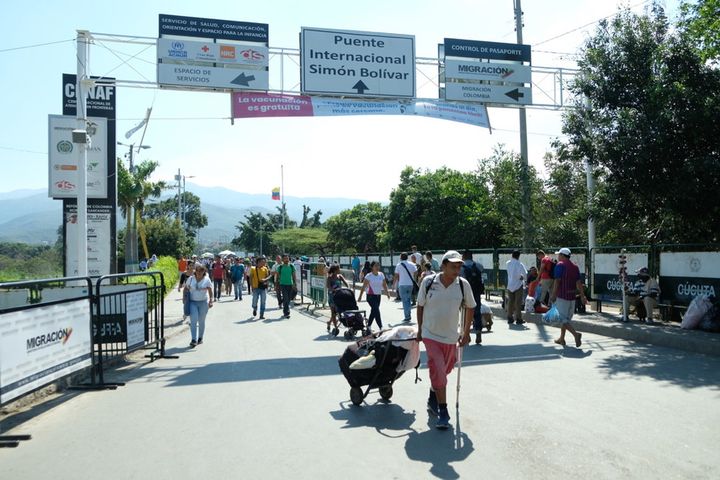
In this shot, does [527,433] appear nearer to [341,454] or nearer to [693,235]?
[341,454]

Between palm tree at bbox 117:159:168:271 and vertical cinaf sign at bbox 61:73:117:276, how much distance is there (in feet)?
54.6

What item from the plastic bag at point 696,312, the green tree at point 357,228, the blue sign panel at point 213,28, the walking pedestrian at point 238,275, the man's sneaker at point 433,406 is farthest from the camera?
the green tree at point 357,228

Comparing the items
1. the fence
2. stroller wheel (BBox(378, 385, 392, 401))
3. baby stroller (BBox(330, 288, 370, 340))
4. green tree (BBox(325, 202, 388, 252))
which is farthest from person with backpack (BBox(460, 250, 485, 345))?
green tree (BBox(325, 202, 388, 252))

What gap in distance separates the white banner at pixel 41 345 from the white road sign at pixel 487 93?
1157 cm

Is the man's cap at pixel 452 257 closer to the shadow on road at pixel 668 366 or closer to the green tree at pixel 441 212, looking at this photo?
the shadow on road at pixel 668 366

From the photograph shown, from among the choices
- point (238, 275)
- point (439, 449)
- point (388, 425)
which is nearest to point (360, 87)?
point (388, 425)

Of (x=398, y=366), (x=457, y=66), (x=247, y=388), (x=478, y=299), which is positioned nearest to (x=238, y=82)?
(x=457, y=66)

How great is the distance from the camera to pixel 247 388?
7.85 meters

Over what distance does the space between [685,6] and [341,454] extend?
12709 millimetres

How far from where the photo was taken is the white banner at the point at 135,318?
9070 millimetres

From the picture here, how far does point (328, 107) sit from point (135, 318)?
7797 millimetres

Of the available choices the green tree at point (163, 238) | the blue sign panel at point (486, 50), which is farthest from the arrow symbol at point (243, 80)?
the green tree at point (163, 238)

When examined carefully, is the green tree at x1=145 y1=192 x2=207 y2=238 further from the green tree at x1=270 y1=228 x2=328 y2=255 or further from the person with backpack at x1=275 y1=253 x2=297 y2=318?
the person with backpack at x1=275 y1=253 x2=297 y2=318

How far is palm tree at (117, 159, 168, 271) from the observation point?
3725 centimetres
